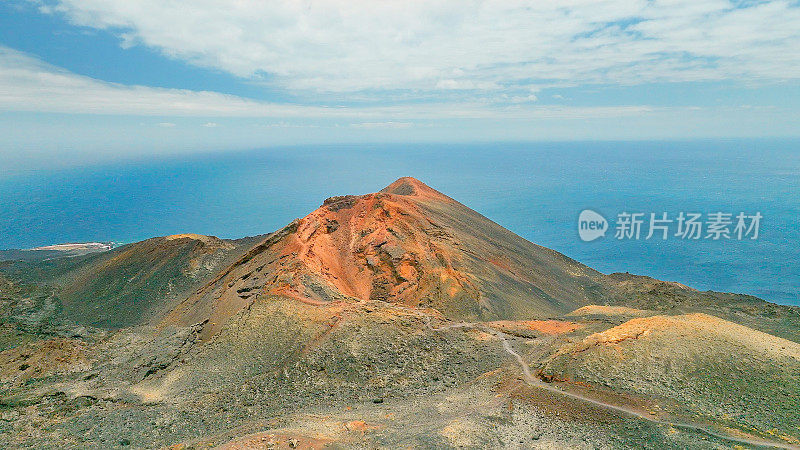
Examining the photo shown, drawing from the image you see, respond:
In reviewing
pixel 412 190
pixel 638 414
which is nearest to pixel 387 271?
pixel 638 414

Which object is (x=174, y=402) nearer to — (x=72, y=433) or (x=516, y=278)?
(x=72, y=433)

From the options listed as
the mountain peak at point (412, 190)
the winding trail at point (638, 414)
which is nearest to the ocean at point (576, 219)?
the mountain peak at point (412, 190)

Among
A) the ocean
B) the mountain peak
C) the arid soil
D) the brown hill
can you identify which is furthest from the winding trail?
the ocean

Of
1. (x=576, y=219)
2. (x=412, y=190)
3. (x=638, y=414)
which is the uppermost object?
(x=412, y=190)

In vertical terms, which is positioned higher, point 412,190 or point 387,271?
point 412,190

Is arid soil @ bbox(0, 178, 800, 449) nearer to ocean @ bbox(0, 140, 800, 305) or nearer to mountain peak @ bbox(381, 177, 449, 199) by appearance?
mountain peak @ bbox(381, 177, 449, 199)

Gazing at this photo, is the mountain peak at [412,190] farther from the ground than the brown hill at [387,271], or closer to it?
farther from the ground

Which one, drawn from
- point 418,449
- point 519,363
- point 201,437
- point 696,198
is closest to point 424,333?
point 519,363

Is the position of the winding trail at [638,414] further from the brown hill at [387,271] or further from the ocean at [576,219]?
the ocean at [576,219]

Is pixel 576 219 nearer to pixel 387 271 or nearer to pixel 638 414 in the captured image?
pixel 387 271
